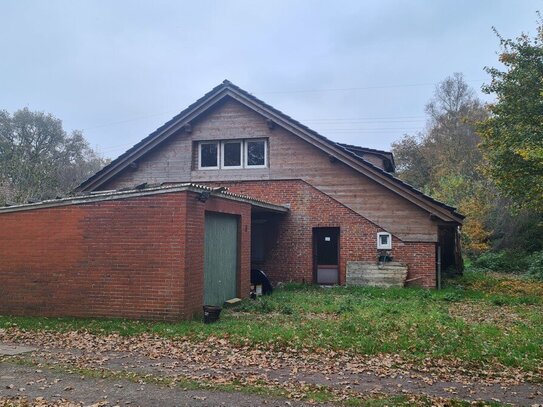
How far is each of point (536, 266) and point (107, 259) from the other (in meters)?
20.9

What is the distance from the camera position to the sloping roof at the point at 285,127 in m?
16.7

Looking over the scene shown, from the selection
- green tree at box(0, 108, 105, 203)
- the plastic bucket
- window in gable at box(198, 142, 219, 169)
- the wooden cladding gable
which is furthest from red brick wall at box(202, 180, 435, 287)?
green tree at box(0, 108, 105, 203)

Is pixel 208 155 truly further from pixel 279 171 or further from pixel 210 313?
pixel 210 313

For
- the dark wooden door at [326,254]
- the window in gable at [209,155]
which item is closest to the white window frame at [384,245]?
the dark wooden door at [326,254]

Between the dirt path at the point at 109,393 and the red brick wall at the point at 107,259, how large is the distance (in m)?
3.83

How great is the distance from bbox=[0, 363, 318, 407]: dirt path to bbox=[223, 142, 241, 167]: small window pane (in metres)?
12.9

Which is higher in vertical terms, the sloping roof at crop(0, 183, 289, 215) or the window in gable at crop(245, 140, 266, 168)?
the window in gable at crop(245, 140, 266, 168)

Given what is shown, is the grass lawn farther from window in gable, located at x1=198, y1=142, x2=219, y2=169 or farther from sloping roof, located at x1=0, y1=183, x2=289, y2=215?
window in gable, located at x1=198, y1=142, x2=219, y2=169

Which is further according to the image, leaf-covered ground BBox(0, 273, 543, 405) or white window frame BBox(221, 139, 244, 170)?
white window frame BBox(221, 139, 244, 170)

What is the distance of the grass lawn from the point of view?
27.5ft

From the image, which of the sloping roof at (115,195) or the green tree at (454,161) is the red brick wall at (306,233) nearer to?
the sloping roof at (115,195)

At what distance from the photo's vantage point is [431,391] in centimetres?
644

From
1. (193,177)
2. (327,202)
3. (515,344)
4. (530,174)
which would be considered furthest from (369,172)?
(515,344)

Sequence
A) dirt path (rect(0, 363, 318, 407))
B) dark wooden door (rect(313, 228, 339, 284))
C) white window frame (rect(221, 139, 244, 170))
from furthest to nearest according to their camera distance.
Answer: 1. white window frame (rect(221, 139, 244, 170))
2. dark wooden door (rect(313, 228, 339, 284))
3. dirt path (rect(0, 363, 318, 407))
